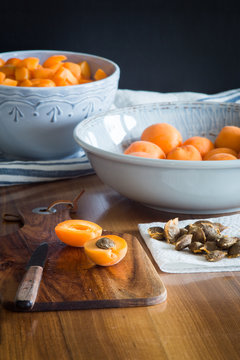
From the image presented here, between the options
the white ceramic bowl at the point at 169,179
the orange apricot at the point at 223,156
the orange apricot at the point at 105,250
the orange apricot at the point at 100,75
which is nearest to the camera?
the orange apricot at the point at 105,250

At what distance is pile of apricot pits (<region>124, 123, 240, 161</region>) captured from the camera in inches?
45.4

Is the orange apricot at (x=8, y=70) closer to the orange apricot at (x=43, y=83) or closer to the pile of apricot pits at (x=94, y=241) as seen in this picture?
the orange apricot at (x=43, y=83)

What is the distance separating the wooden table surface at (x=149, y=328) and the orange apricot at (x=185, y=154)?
0.32 meters

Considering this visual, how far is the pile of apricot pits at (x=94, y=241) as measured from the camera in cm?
86

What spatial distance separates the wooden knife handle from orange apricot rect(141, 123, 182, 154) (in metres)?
0.52

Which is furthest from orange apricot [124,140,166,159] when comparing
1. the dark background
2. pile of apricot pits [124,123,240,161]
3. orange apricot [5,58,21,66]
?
the dark background

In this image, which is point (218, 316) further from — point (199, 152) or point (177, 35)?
point (177, 35)

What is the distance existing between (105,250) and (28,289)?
147mm

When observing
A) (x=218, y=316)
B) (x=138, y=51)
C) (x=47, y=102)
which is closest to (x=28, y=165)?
(x=47, y=102)

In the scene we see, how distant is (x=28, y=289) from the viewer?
0.77 meters

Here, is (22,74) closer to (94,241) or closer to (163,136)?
(163,136)

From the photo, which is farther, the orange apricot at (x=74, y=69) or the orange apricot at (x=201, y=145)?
the orange apricot at (x=74, y=69)

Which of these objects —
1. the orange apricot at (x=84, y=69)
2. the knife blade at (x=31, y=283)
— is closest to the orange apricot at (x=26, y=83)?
the orange apricot at (x=84, y=69)

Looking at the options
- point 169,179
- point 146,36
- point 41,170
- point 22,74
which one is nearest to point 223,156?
point 169,179
